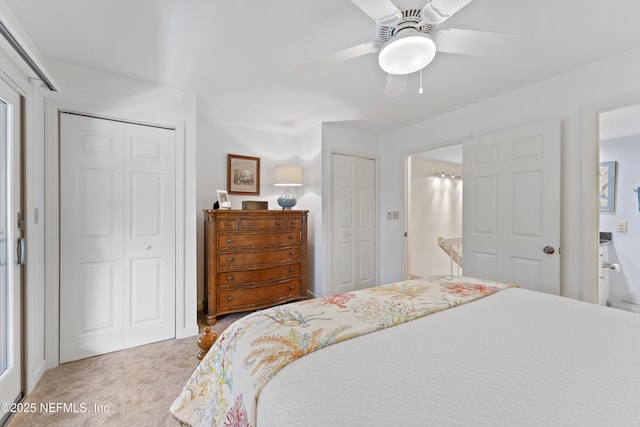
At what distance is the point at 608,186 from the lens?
3.50 m

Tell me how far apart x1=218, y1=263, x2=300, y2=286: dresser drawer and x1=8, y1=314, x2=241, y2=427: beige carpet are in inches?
28.0

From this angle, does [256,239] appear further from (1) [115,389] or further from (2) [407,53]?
(2) [407,53]

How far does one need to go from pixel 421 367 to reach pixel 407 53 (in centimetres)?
135

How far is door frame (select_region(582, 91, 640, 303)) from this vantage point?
Answer: 82.9 inches

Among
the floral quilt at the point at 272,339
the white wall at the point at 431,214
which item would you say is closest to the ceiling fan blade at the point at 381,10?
the floral quilt at the point at 272,339

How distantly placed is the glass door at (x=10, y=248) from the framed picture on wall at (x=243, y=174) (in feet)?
6.36

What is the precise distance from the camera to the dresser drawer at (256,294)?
2.88m

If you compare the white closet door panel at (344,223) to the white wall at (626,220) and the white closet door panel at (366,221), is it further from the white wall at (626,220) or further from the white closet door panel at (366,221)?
the white wall at (626,220)

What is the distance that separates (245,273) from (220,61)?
202cm

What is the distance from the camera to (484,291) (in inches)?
61.0

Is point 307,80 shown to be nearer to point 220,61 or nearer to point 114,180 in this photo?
point 220,61

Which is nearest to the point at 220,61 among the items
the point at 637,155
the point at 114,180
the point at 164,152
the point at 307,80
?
the point at 307,80

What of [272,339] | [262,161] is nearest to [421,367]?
[272,339]

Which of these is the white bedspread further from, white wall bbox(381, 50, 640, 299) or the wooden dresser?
the wooden dresser
